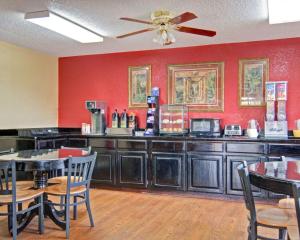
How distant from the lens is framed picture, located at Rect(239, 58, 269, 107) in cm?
502

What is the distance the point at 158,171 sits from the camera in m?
4.98

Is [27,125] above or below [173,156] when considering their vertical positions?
above

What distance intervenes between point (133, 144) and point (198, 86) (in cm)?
147

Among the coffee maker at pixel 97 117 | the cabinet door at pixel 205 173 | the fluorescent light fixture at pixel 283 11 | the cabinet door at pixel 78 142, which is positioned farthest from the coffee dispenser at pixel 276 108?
the cabinet door at pixel 78 142

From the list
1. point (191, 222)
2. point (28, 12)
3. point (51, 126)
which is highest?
point (28, 12)

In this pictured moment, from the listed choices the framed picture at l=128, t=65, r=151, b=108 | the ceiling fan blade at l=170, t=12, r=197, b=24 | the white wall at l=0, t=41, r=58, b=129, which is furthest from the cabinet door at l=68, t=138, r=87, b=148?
the ceiling fan blade at l=170, t=12, r=197, b=24

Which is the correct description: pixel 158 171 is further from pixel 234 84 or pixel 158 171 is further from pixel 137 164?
pixel 234 84

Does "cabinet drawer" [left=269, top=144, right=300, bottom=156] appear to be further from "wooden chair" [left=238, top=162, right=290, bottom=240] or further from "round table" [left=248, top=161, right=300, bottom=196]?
"wooden chair" [left=238, top=162, right=290, bottom=240]

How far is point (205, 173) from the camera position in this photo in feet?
15.4

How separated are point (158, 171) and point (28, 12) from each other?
2866 millimetres

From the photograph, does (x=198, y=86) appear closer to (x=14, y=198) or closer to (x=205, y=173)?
(x=205, y=173)

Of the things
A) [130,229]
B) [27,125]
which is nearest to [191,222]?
[130,229]

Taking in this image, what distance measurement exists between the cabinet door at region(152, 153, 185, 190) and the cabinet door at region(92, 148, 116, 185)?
2.34ft

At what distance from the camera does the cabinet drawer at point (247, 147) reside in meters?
4.44
